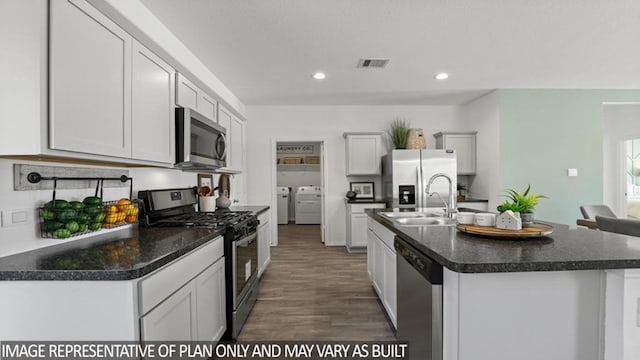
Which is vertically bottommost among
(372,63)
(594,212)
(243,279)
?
(243,279)

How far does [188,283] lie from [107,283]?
497mm

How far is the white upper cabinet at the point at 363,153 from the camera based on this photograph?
199 inches

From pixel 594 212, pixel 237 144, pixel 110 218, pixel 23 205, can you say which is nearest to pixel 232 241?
pixel 110 218

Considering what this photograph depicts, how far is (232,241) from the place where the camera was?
221 centimetres

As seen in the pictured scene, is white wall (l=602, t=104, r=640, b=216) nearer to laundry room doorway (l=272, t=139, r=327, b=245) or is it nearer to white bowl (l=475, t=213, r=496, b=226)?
white bowl (l=475, t=213, r=496, b=226)

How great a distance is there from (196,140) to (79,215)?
1022 millimetres

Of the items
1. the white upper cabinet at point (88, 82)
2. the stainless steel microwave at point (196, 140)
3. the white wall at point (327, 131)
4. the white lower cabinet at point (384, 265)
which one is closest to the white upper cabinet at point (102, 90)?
the white upper cabinet at point (88, 82)

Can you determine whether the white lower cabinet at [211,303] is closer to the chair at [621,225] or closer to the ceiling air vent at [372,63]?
the ceiling air vent at [372,63]

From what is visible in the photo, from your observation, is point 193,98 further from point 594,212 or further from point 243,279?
point 594,212

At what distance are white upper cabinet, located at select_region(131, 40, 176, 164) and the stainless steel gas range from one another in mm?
446

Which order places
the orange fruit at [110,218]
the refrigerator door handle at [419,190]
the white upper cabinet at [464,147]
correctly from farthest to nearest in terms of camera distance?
the white upper cabinet at [464,147] < the refrigerator door handle at [419,190] < the orange fruit at [110,218]

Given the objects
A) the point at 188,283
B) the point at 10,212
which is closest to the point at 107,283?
the point at 188,283

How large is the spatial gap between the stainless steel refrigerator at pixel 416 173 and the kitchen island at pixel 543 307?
3.32 metres

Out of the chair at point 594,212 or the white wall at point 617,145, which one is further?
the white wall at point 617,145
